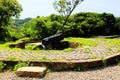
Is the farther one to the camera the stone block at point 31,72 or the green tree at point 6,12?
the green tree at point 6,12

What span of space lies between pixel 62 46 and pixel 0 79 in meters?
9.39

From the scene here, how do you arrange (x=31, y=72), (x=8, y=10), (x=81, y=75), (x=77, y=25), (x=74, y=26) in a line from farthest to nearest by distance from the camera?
1. (x=8, y=10)
2. (x=77, y=25)
3. (x=74, y=26)
4. (x=81, y=75)
5. (x=31, y=72)

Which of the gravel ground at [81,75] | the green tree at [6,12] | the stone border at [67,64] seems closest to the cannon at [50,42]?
the stone border at [67,64]

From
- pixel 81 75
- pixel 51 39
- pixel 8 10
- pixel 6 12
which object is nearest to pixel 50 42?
pixel 51 39

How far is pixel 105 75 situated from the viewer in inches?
332

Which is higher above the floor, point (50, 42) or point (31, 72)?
point (31, 72)

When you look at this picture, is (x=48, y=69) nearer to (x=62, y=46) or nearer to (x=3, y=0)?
(x=62, y=46)

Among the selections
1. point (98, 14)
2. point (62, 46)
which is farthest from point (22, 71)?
point (98, 14)

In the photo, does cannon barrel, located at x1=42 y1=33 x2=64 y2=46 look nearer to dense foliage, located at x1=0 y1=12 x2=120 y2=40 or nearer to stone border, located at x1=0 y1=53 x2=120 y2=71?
dense foliage, located at x1=0 y1=12 x2=120 y2=40

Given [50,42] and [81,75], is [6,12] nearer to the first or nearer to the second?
[50,42]

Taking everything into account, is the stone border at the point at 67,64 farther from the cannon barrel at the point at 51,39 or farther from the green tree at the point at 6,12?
the green tree at the point at 6,12

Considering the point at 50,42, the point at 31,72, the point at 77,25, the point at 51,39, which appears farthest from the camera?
the point at 77,25

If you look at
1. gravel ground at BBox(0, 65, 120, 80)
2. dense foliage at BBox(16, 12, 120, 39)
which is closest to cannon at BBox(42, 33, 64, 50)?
dense foliage at BBox(16, 12, 120, 39)

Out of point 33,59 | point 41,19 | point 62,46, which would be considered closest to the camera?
point 33,59
